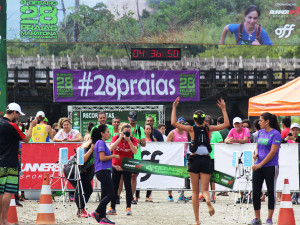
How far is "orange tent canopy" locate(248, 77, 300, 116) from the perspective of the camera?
16.6 m

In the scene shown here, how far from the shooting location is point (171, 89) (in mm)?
33875

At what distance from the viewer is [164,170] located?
16.4m

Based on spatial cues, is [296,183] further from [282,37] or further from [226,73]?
[226,73]

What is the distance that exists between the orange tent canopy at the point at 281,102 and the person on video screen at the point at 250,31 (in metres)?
11.5

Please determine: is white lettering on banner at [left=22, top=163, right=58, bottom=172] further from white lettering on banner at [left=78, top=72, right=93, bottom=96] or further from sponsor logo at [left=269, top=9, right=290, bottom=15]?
white lettering on banner at [left=78, top=72, right=93, bottom=96]

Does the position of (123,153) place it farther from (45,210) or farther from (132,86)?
(132,86)

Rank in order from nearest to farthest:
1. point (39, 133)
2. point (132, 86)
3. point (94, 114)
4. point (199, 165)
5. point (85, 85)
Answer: point (199, 165), point (39, 133), point (94, 114), point (85, 85), point (132, 86)

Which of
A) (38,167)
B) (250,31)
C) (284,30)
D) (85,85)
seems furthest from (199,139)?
(85,85)

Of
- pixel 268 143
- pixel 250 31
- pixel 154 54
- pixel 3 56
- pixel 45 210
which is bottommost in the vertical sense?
pixel 45 210

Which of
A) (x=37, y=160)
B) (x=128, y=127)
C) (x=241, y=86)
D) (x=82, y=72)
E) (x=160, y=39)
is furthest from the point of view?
(x=241, y=86)

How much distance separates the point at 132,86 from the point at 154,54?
4.07 meters

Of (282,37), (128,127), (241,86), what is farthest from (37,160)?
(241,86)

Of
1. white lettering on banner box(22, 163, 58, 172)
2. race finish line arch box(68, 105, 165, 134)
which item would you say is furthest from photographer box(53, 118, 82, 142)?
race finish line arch box(68, 105, 165, 134)

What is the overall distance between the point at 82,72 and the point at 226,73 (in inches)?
428
